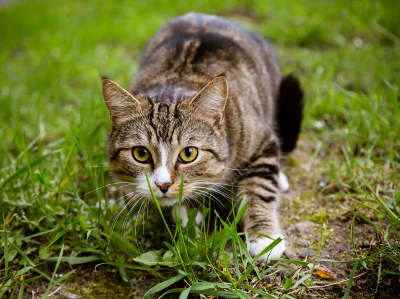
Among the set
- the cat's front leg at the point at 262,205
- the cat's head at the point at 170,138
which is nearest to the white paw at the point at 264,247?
the cat's front leg at the point at 262,205

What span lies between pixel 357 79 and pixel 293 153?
1324mm

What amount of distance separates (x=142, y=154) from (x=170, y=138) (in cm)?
19

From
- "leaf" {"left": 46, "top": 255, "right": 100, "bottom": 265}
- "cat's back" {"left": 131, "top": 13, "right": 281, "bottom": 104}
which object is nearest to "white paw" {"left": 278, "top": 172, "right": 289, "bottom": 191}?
"cat's back" {"left": 131, "top": 13, "right": 281, "bottom": 104}

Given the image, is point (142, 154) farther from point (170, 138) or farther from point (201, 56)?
point (201, 56)

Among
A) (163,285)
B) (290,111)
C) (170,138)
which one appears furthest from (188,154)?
(290,111)

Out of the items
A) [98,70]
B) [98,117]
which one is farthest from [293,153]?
[98,70]

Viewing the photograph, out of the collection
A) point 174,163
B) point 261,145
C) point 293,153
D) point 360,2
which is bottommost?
point 293,153

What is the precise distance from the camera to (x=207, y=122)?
218 centimetres

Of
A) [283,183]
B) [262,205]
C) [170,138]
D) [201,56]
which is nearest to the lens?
[170,138]

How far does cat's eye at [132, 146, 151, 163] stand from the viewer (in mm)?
2072

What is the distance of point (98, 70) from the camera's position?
4523 mm

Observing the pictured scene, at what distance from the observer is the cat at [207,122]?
2.05 m

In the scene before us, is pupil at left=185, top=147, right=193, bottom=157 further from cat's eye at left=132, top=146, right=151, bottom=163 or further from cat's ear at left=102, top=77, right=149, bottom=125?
cat's ear at left=102, top=77, right=149, bottom=125

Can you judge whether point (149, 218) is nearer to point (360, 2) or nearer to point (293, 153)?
point (293, 153)
